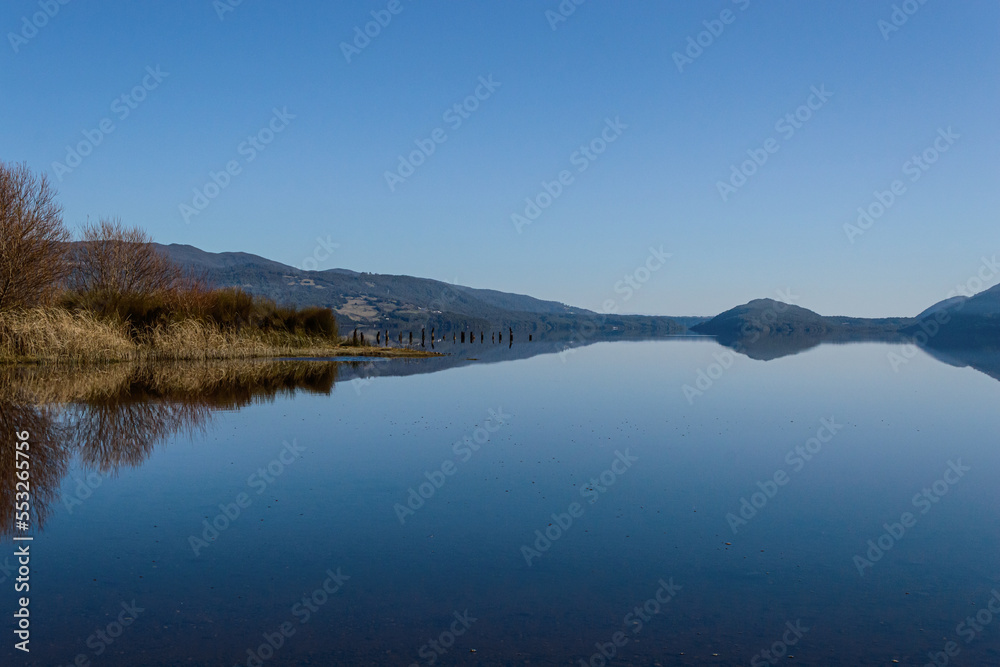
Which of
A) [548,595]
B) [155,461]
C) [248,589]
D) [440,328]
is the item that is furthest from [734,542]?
[440,328]

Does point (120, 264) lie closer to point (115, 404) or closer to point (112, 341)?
point (112, 341)

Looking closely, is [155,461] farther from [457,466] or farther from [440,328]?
[440,328]

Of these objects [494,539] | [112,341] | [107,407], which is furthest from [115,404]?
[112,341]

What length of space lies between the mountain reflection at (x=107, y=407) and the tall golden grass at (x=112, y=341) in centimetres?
250

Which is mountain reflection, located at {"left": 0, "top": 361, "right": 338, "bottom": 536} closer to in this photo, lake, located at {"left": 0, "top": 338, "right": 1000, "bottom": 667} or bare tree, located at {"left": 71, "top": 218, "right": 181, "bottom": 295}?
lake, located at {"left": 0, "top": 338, "right": 1000, "bottom": 667}

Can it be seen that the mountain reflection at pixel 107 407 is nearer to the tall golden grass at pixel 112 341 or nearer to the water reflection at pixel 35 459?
the water reflection at pixel 35 459

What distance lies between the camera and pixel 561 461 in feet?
42.8

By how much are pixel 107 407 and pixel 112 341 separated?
17739 mm

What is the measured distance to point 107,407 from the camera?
1738 centimetres

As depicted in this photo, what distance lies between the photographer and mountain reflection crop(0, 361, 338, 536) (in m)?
11.1

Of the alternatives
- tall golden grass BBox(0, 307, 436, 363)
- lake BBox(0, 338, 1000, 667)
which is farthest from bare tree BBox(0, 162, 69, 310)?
lake BBox(0, 338, 1000, 667)

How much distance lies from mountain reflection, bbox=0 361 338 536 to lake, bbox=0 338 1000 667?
0.32ft

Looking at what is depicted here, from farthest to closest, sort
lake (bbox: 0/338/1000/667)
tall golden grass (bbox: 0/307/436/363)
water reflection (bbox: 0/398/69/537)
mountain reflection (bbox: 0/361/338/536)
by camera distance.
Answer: tall golden grass (bbox: 0/307/436/363)
mountain reflection (bbox: 0/361/338/536)
water reflection (bbox: 0/398/69/537)
lake (bbox: 0/338/1000/667)

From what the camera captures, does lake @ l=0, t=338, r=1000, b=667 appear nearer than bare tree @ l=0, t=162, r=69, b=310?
Yes
